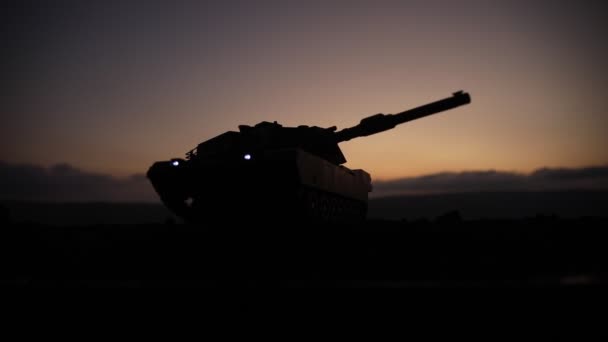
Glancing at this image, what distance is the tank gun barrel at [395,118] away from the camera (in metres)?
8.95

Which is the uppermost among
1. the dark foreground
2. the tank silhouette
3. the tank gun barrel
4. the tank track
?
the tank gun barrel

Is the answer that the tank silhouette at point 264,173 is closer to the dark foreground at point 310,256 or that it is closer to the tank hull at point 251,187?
the tank hull at point 251,187

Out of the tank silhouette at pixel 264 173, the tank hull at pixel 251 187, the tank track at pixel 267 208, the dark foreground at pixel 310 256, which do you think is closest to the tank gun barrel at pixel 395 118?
the tank silhouette at pixel 264 173

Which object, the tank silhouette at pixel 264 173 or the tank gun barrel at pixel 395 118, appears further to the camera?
the tank gun barrel at pixel 395 118

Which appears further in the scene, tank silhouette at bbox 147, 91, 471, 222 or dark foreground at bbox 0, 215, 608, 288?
tank silhouette at bbox 147, 91, 471, 222

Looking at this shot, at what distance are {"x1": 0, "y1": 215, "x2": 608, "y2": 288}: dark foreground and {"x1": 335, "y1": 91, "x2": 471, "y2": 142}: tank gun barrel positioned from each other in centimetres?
261

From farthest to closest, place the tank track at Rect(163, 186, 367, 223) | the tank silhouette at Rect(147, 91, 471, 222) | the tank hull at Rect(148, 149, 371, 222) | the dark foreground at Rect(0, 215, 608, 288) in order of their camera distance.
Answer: the tank track at Rect(163, 186, 367, 223) < the tank silhouette at Rect(147, 91, 471, 222) < the tank hull at Rect(148, 149, 371, 222) < the dark foreground at Rect(0, 215, 608, 288)

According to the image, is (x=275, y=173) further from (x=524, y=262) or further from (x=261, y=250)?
(x=524, y=262)

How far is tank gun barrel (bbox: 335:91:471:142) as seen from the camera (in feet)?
29.4

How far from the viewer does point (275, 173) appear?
8.18 metres

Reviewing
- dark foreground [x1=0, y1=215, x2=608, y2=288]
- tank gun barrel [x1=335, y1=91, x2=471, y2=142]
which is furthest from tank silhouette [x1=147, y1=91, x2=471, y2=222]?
dark foreground [x1=0, y1=215, x2=608, y2=288]

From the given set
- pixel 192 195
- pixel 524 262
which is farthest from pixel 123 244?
pixel 524 262

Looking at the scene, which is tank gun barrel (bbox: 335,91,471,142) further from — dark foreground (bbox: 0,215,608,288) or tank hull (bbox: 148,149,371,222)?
dark foreground (bbox: 0,215,608,288)

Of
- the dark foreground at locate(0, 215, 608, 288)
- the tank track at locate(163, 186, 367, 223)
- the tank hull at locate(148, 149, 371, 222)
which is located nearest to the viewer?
the dark foreground at locate(0, 215, 608, 288)
